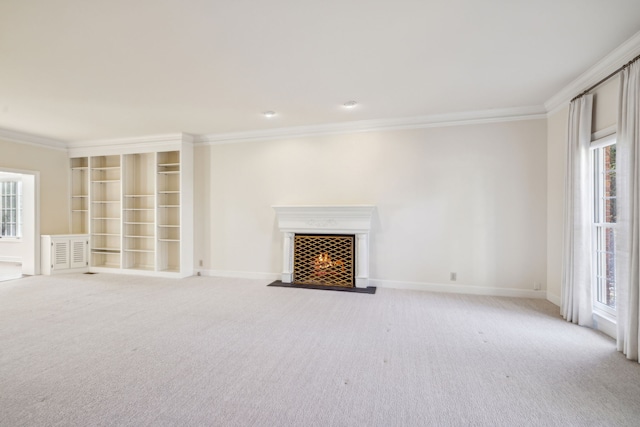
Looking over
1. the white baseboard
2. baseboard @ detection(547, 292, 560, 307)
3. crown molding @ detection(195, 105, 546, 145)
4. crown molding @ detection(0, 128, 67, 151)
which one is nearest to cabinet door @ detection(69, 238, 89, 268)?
crown molding @ detection(0, 128, 67, 151)

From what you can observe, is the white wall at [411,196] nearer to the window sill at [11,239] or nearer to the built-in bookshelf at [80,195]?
the built-in bookshelf at [80,195]

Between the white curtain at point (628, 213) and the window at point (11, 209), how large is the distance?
1074 centimetres

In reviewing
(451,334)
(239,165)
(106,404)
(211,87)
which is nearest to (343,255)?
(451,334)

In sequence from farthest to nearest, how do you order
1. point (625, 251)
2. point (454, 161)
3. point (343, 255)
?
point (343, 255) → point (454, 161) → point (625, 251)

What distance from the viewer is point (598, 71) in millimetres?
2928

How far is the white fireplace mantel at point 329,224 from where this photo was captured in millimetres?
4582

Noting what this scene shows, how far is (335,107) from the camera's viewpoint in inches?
160

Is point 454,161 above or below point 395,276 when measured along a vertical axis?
above

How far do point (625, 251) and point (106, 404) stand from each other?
13.4 ft

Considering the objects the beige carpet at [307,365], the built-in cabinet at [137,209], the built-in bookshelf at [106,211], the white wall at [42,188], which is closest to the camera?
the beige carpet at [307,365]

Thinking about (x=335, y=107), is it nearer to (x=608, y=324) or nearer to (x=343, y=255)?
(x=343, y=255)

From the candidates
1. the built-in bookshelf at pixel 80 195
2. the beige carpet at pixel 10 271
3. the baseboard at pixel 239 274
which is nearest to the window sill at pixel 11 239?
the beige carpet at pixel 10 271

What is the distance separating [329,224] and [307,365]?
264cm

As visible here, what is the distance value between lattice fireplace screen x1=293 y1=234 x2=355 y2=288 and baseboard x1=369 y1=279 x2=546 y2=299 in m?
0.46
